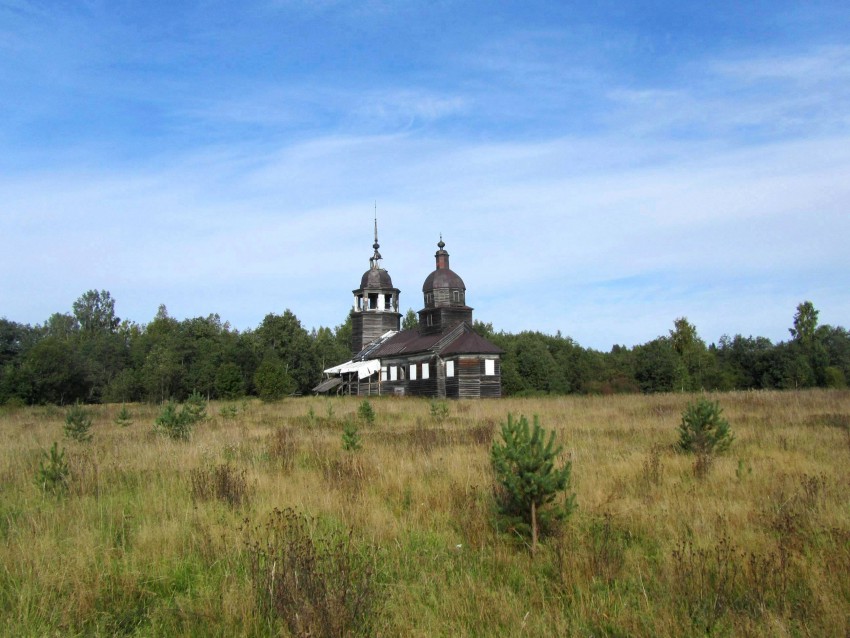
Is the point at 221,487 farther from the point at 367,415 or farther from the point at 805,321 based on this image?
the point at 805,321

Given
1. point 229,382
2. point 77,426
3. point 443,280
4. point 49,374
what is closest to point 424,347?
point 443,280

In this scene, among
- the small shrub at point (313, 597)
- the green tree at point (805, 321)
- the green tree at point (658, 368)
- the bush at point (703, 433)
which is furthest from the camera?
the green tree at point (805, 321)

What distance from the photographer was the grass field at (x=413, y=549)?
3949 millimetres

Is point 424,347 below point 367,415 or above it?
above

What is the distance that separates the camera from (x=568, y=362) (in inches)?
2753

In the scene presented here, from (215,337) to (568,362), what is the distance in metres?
39.8

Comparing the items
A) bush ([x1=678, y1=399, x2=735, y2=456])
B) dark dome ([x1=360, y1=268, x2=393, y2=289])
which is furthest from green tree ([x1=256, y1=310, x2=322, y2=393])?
bush ([x1=678, y1=399, x2=735, y2=456])

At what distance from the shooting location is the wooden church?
38094 mm

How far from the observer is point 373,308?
52.5m

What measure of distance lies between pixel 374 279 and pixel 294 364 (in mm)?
15779

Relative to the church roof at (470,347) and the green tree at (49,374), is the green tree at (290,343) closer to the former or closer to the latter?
the green tree at (49,374)

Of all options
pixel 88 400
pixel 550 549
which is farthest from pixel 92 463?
pixel 88 400

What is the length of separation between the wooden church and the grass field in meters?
28.0

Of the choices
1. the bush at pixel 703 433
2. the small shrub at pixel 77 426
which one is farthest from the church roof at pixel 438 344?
the bush at pixel 703 433
